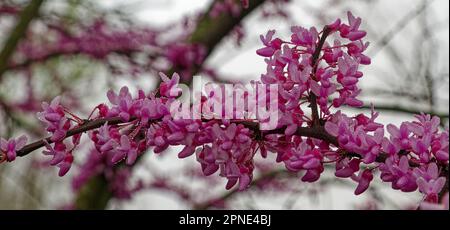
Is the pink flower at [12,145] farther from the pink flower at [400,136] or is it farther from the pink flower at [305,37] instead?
the pink flower at [400,136]

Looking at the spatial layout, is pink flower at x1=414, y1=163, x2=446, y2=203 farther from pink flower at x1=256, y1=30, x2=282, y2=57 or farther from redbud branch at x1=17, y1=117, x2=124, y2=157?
redbud branch at x1=17, y1=117, x2=124, y2=157

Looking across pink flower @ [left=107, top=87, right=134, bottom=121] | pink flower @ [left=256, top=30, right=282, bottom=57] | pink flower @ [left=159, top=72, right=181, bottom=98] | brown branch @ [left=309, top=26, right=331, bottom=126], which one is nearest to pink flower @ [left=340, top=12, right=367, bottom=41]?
brown branch @ [left=309, top=26, right=331, bottom=126]

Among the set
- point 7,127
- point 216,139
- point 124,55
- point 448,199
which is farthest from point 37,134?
point 448,199

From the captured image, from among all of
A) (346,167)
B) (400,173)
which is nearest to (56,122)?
(346,167)

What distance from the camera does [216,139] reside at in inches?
58.1

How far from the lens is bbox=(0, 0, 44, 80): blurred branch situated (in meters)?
4.37

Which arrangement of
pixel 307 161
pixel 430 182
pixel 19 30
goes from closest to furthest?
pixel 430 182 < pixel 307 161 < pixel 19 30

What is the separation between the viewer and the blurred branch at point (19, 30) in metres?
4.37

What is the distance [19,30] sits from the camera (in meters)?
Answer: 4.51

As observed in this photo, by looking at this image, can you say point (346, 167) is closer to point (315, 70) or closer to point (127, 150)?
point (315, 70)

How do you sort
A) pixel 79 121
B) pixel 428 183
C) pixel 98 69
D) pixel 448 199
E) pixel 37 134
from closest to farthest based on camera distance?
pixel 448 199 → pixel 428 183 → pixel 79 121 → pixel 37 134 → pixel 98 69
